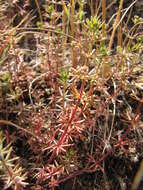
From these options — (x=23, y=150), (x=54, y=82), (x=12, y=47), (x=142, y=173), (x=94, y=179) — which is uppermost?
(x=12, y=47)

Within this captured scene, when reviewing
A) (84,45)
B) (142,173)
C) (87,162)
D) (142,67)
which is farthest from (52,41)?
(142,173)

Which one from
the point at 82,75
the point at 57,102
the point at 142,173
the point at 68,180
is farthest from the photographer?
the point at 57,102

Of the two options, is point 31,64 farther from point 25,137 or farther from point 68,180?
point 68,180

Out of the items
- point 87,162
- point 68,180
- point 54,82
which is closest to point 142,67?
point 54,82

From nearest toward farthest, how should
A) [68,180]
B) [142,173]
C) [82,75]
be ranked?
[142,173] < [82,75] < [68,180]

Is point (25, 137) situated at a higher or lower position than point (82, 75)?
lower

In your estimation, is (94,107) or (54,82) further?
(54,82)
